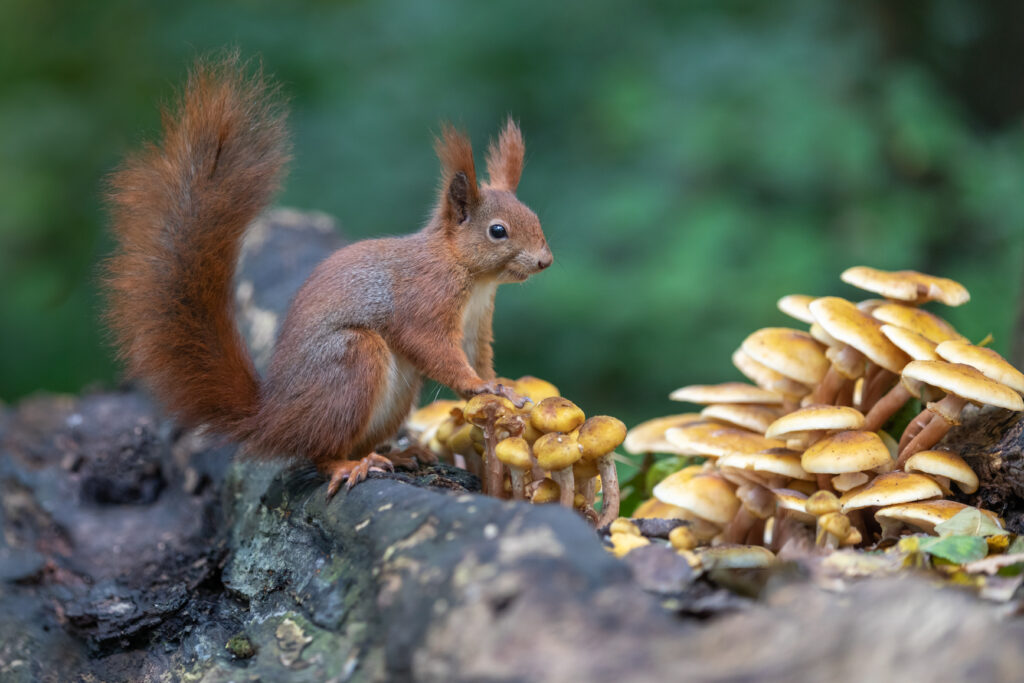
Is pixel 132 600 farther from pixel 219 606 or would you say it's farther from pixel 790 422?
pixel 790 422

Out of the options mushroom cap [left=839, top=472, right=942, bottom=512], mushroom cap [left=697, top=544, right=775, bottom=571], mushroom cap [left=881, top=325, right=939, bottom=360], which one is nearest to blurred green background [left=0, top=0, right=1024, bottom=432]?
mushroom cap [left=881, top=325, right=939, bottom=360]

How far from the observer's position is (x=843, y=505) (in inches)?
71.2

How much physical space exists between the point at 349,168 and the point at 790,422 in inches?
136

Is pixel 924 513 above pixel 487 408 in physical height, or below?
below

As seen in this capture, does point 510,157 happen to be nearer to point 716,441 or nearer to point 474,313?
point 474,313

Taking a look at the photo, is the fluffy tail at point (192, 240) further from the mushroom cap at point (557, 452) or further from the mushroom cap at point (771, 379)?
the mushroom cap at point (771, 379)

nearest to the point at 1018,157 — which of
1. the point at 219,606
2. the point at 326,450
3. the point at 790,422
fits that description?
the point at 790,422

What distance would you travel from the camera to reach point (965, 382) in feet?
5.69

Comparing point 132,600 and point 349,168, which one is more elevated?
point 349,168

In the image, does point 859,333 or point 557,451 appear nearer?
point 557,451

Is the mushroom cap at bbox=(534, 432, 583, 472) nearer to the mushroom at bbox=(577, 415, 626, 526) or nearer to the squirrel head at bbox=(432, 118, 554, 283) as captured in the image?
the mushroom at bbox=(577, 415, 626, 526)

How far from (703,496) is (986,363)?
2.23 ft

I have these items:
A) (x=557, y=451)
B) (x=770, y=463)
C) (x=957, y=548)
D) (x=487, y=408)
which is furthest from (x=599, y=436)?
(x=957, y=548)

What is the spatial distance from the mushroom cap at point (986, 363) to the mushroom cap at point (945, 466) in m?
0.19
